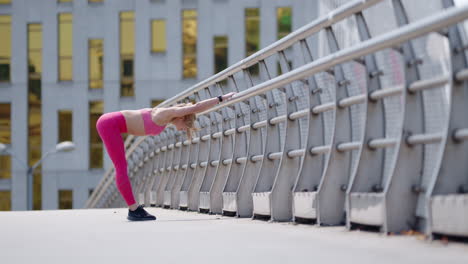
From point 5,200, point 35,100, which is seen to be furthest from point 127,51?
point 5,200

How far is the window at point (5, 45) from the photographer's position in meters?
51.0

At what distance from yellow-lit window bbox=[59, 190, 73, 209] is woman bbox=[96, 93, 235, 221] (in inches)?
1474

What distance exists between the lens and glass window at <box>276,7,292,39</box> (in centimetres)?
4959

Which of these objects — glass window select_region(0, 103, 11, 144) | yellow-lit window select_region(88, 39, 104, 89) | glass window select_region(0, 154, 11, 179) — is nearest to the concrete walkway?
yellow-lit window select_region(88, 39, 104, 89)

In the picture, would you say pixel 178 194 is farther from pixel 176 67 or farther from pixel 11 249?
pixel 176 67

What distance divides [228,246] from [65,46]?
147ft

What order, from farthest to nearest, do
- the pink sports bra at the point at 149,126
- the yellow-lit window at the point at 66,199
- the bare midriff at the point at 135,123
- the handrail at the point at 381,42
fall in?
the yellow-lit window at the point at 66,199 → the bare midriff at the point at 135,123 → the pink sports bra at the point at 149,126 → the handrail at the point at 381,42

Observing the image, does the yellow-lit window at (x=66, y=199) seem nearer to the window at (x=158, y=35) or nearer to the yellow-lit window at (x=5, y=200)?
the yellow-lit window at (x=5, y=200)

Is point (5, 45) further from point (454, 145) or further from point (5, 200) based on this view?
point (454, 145)

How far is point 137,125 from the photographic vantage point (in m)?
12.5

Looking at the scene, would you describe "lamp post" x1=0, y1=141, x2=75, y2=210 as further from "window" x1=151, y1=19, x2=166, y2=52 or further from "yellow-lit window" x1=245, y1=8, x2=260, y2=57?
"yellow-lit window" x1=245, y1=8, x2=260, y2=57

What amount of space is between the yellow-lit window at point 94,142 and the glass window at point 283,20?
1014 centimetres

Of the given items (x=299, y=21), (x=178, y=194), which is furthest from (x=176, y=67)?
(x=178, y=194)

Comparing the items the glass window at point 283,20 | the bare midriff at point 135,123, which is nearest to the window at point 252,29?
the glass window at point 283,20
